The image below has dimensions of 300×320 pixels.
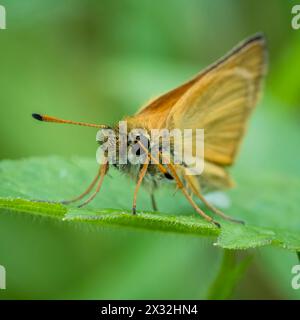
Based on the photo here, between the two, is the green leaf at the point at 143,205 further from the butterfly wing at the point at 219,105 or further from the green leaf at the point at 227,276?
the butterfly wing at the point at 219,105

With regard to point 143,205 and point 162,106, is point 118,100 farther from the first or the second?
point 162,106

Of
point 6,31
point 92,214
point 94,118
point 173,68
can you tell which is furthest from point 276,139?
point 92,214

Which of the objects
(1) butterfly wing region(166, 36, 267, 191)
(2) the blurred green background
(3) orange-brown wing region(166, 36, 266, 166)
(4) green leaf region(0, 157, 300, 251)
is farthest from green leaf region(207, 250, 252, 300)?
(2) the blurred green background

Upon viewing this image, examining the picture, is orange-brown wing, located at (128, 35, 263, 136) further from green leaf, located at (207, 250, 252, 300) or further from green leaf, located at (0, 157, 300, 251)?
green leaf, located at (207, 250, 252, 300)

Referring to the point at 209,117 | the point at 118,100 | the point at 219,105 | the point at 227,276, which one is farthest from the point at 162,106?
the point at 118,100

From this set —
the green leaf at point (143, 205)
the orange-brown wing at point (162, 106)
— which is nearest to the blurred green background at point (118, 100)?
the green leaf at point (143, 205)
